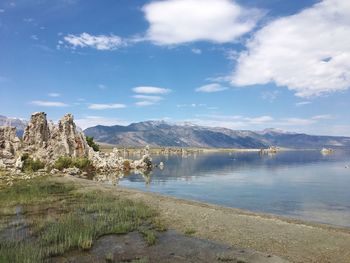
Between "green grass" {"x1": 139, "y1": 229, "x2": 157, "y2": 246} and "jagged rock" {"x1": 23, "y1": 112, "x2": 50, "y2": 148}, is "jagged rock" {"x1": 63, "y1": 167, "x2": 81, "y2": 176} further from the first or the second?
"green grass" {"x1": 139, "y1": 229, "x2": 157, "y2": 246}

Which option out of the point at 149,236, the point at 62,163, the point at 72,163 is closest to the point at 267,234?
the point at 149,236

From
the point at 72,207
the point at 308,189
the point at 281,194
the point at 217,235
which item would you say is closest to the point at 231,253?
the point at 217,235

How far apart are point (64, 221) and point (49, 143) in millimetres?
102212

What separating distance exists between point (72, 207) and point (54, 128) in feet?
317

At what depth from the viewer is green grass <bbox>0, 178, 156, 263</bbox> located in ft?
80.7

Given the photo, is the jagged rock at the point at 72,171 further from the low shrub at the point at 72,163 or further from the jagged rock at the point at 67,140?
the jagged rock at the point at 67,140

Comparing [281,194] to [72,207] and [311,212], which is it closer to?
[311,212]

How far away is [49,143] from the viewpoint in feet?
423

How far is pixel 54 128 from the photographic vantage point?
13338 cm

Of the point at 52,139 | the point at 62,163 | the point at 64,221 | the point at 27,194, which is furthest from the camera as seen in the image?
the point at 52,139

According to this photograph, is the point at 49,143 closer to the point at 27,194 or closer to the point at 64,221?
the point at 27,194

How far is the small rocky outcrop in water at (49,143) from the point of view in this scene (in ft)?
386

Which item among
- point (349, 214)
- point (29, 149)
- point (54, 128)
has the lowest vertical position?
point (349, 214)

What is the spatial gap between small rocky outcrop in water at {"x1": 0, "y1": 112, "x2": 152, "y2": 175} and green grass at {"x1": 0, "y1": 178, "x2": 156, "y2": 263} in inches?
2544
